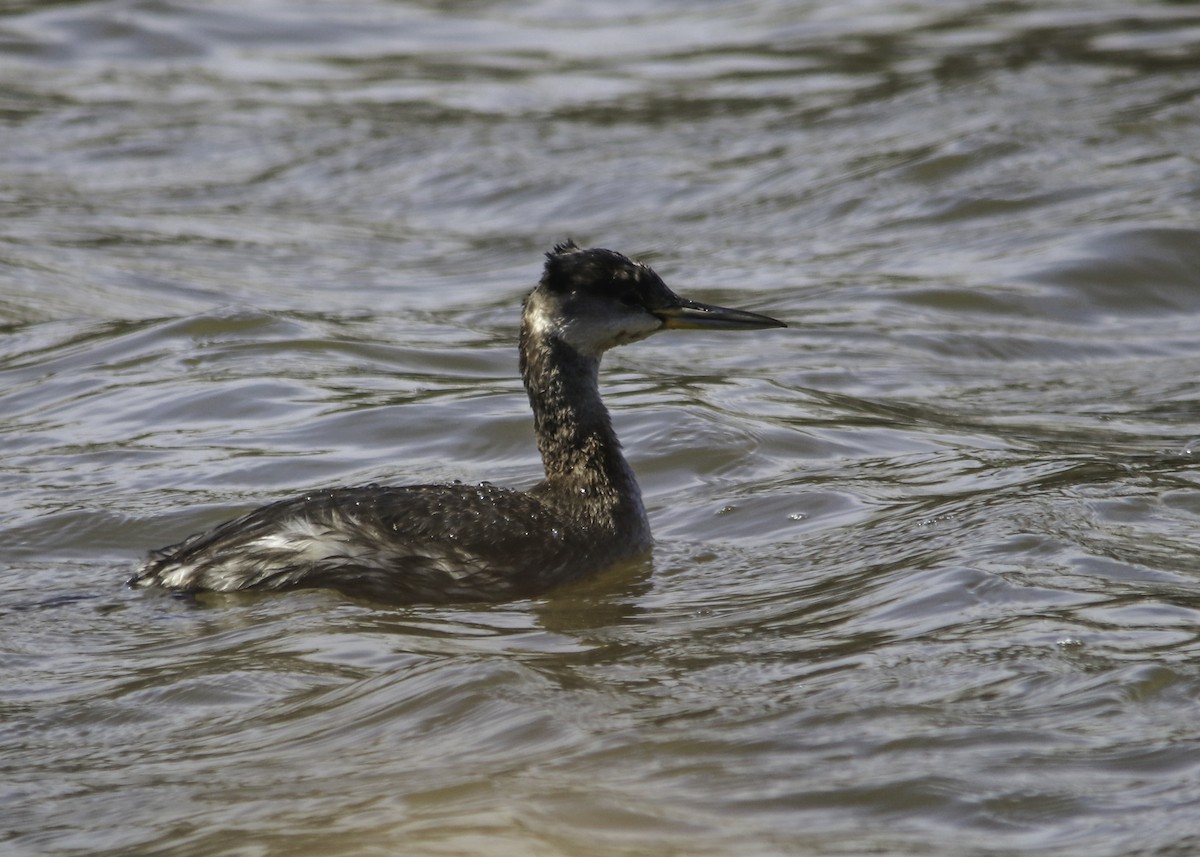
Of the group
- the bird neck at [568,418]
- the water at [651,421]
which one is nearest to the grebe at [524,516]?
the bird neck at [568,418]

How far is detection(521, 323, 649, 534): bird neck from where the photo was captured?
7758 millimetres

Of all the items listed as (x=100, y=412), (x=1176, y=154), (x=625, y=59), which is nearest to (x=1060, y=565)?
(x=100, y=412)

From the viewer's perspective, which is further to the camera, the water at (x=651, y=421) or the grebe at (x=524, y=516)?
the grebe at (x=524, y=516)

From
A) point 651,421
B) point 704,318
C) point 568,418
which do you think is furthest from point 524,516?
point 651,421

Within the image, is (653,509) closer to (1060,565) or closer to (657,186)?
(1060,565)

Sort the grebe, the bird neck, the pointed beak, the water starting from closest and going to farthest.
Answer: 1. the water
2. the grebe
3. the bird neck
4. the pointed beak

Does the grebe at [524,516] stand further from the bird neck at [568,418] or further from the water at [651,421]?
the water at [651,421]

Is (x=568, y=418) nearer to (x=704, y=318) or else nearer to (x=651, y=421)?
(x=704, y=318)

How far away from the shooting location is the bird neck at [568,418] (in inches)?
305

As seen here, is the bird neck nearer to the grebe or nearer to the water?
the grebe

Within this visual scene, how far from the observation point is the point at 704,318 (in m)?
7.94

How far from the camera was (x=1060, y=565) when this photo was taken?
7027mm

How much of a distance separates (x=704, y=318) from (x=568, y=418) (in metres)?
0.71

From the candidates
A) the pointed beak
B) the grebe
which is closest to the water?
the grebe
